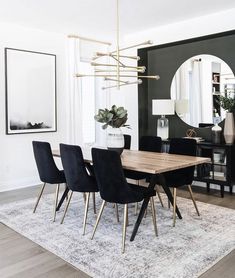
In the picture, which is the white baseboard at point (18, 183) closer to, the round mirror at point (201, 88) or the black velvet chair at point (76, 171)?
the black velvet chair at point (76, 171)

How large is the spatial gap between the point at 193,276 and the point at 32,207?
242cm

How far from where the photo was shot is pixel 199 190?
16.3ft

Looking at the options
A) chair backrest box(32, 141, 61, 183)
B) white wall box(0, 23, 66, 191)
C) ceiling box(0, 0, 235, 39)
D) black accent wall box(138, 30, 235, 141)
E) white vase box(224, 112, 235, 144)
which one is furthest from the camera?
white wall box(0, 23, 66, 191)

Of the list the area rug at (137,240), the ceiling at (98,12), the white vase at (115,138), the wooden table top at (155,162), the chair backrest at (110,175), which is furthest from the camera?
the ceiling at (98,12)

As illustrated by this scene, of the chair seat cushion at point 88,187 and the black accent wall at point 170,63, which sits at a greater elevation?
the black accent wall at point 170,63

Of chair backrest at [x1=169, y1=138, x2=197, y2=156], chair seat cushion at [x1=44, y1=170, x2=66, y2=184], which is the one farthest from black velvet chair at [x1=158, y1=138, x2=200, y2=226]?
chair seat cushion at [x1=44, y1=170, x2=66, y2=184]

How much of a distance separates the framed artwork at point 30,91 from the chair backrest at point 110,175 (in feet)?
8.84

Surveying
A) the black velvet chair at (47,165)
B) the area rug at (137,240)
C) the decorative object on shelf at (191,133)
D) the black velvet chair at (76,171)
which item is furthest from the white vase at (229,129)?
the black velvet chair at (47,165)

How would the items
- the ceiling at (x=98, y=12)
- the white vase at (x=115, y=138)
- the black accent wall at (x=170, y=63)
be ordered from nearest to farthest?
the white vase at (x=115, y=138) → the ceiling at (x=98, y=12) → the black accent wall at (x=170, y=63)

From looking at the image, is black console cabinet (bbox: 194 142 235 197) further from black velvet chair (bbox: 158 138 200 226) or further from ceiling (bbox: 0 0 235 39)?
ceiling (bbox: 0 0 235 39)

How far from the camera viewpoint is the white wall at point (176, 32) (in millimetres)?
4641

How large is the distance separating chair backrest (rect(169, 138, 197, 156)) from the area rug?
737mm

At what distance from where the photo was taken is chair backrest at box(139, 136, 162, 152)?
4.39 meters

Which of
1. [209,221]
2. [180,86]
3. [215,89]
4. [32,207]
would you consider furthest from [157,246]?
[180,86]
